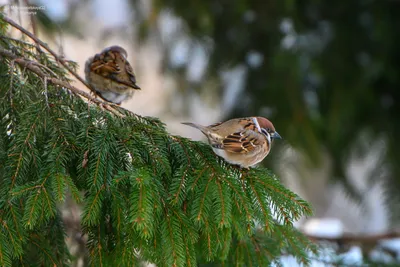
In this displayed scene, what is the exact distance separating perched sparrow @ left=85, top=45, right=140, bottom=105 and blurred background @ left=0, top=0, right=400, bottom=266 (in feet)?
2.58

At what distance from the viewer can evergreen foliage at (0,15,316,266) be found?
57.8 inches

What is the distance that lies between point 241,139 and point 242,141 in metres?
0.01

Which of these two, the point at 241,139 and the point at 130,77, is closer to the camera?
the point at 241,139

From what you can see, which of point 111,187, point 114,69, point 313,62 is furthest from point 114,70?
point 313,62

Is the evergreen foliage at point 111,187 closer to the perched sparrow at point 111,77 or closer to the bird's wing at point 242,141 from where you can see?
the bird's wing at point 242,141

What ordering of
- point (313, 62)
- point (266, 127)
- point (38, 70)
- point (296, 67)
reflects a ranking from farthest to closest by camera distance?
point (313, 62)
point (296, 67)
point (266, 127)
point (38, 70)

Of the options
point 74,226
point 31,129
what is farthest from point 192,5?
point 31,129

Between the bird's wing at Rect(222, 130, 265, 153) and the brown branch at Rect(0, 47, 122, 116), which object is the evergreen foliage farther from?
the bird's wing at Rect(222, 130, 265, 153)

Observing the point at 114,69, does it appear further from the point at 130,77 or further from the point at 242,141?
the point at 242,141

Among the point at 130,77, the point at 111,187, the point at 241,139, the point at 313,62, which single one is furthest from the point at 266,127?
the point at 313,62

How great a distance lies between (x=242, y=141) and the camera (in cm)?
221

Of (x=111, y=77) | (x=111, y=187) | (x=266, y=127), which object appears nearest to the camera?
(x=111, y=187)

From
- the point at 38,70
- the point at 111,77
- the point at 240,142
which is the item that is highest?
the point at 111,77

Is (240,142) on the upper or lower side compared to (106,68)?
lower
